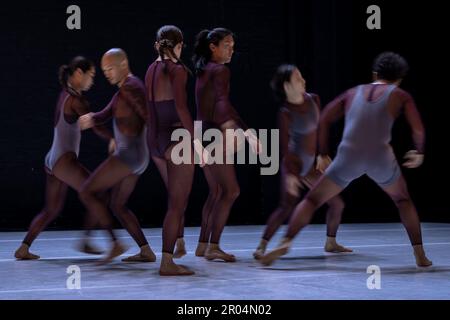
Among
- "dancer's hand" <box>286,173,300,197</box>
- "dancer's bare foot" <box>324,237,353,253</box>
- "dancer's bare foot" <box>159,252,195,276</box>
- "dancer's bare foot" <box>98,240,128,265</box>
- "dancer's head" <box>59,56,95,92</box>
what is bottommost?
"dancer's bare foot" <box>324,237,353,253</box>

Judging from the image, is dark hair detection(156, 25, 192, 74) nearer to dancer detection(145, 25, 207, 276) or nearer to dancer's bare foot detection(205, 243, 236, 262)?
dancer detection(145, 25, 207, 276)

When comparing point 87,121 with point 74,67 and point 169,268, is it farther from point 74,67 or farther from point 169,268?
point 169,268

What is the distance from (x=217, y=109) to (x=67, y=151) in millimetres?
1192

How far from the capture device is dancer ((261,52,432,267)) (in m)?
4.47

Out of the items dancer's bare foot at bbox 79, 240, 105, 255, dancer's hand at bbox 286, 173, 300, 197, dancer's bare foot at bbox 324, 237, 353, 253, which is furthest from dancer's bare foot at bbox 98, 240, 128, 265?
dancer's bare foot at bbox 324, 237, 353, 253

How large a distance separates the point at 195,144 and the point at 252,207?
5637 millimetres

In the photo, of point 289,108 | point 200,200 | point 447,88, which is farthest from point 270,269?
point 447,88

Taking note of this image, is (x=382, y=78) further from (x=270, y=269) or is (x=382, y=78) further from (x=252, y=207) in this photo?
(x=252, y=207)

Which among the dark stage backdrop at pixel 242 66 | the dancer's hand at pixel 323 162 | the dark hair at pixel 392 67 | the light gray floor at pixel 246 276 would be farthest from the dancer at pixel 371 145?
the dark stage backdrop at pixel 242 66

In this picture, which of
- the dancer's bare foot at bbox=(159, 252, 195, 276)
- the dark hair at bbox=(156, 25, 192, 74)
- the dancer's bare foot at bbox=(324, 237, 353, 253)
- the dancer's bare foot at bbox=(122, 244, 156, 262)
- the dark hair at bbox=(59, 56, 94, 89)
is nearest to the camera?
the dancer's bare foot at bbox=(159, 252, 195, 276)

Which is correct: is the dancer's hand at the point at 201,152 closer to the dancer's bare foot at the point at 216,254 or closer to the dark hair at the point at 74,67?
the dancer's bare foot at the point at 216,254

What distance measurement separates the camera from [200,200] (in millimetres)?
9398

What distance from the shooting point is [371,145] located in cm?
452

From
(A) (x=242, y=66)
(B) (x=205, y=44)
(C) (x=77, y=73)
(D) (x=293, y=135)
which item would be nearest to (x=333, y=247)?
(D) (x=293, y=135)
